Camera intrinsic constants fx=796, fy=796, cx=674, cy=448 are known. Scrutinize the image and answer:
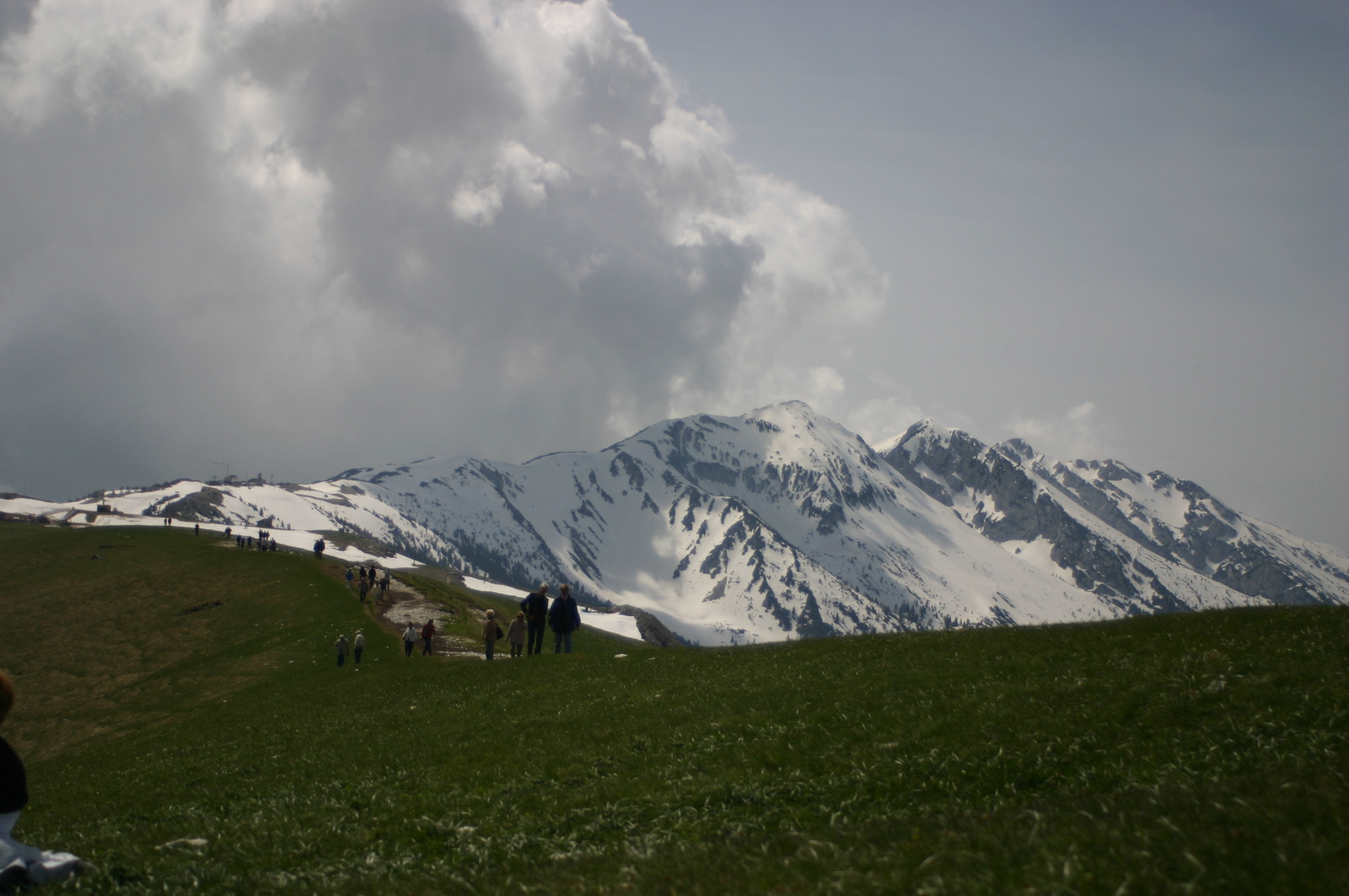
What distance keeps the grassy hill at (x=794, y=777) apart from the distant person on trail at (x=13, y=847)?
0.73m

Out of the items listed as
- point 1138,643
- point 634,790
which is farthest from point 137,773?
point 1138,643

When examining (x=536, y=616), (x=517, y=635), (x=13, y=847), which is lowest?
(x=13, y=847)

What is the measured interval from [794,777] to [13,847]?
1306 centimetres

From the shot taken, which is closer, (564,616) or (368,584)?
(564,616)

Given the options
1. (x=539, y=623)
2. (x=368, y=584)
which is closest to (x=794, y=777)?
(x=539, y=623)

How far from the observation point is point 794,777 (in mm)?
15977

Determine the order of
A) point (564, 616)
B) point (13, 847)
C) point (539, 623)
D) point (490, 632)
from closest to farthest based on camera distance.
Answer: point (13, 847)
point (564, 616)
point (539, 623)
point (490, 632)

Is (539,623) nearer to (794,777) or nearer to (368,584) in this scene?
(794,777)

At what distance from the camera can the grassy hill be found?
8852mm

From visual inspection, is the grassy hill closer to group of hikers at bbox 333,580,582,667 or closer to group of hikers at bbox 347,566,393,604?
group of hikers at bbox 333,580,582,667

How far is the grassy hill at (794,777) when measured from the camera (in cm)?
885

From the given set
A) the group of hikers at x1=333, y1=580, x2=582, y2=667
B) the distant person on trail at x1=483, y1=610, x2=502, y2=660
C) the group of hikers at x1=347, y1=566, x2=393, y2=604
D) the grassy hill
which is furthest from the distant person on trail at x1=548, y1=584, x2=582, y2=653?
the group of hikers at x1=347, y1=566, x2=393, y2=604

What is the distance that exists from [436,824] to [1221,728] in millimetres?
15243

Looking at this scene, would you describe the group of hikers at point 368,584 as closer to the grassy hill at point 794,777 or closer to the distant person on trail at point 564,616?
the distant person on trail at point 564,616
